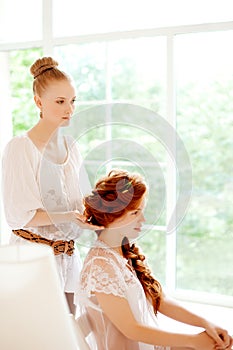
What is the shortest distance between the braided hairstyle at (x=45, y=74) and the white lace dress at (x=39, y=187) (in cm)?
19

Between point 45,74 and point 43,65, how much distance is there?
0.13ft

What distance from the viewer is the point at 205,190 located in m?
3.14

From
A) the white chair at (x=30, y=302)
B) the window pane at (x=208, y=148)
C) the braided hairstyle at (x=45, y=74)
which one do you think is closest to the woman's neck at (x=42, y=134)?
the braided hairstyle at (x=45, y=74)

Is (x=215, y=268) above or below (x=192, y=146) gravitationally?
below

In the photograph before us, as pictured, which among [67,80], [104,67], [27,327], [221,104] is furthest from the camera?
[104,67]

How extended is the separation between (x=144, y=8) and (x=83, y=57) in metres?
0.50

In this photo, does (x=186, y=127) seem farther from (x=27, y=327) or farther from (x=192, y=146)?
(x=27, y=327)

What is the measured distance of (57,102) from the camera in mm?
1956

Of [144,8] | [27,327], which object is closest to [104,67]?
[144,8]

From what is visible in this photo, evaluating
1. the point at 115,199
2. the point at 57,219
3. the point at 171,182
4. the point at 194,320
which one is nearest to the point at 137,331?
the point at 194,320

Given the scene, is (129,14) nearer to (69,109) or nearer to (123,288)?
(69,109)

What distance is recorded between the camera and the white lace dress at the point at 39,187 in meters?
1.92

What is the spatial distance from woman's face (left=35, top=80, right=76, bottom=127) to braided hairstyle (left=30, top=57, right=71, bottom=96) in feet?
0.05

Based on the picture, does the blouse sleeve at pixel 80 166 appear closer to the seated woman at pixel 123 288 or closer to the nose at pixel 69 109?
the nose at pixel 69 109
